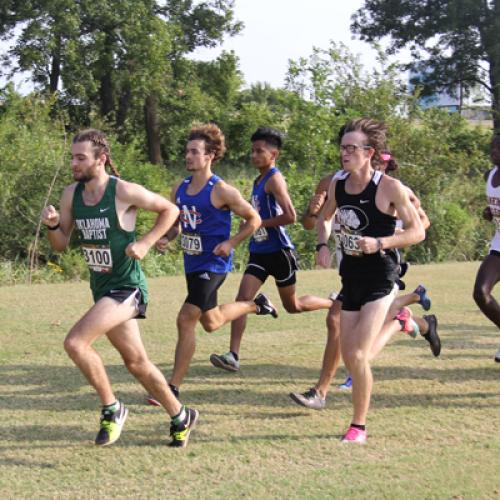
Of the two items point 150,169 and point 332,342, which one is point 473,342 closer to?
point 332,342

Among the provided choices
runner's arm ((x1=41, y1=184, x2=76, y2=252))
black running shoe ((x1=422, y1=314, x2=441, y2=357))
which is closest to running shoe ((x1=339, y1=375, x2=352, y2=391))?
black running shoe ((x1=422, y1=314, x2=441, y2=357))

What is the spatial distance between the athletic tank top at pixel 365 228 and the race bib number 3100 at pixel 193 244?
1.48 meters

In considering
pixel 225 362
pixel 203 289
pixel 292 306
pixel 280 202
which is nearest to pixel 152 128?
pixel 292 306

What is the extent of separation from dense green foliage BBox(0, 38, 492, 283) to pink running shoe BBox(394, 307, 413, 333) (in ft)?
34.6

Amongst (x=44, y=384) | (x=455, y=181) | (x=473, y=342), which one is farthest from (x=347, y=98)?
(x=44, y=384)

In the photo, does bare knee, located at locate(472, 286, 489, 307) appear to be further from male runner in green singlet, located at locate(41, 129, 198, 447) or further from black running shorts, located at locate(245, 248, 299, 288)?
male runner in green singlet, located at locate(41, 129, 198, 447)

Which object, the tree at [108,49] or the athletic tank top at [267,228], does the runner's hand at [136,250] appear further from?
the tree at [108,49]

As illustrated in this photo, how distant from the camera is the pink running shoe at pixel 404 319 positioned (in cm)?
729

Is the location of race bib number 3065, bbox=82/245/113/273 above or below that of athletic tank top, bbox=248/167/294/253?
below

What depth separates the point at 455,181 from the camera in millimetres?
23406

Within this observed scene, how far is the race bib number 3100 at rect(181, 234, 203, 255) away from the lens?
7.02 meters

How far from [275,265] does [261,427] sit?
2.22 metres

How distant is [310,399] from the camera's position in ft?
21.6

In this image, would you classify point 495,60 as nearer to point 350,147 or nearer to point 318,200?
point 318,200
